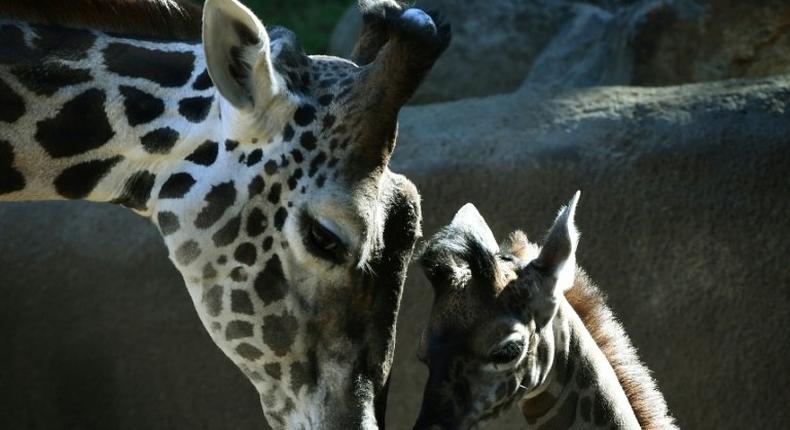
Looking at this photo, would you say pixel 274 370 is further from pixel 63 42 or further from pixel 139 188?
pixel 63 42

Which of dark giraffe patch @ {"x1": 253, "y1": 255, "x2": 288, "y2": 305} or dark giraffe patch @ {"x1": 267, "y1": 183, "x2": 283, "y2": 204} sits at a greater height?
dark giraffe patch @ {"x1": 267, "y1": 183, "x2": 283, "y2": 204}

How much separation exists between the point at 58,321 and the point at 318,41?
4528mm

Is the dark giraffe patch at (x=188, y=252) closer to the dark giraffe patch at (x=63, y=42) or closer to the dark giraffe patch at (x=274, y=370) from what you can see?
the dark giraffe patch at (x=274, y=370)

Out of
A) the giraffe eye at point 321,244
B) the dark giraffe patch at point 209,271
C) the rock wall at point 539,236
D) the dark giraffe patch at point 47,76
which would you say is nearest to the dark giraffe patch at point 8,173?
the dark giraffe patch at point 47,76

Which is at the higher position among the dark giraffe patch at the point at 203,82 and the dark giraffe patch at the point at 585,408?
the dark giraffe patch at the point at 203,82

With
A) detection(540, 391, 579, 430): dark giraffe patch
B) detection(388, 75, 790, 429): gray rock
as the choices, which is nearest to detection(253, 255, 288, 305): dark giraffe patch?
detection(540, 391, 579, 430): dark giraffe patch

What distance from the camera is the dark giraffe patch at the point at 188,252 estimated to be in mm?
4055

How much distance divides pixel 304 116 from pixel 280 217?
354mm

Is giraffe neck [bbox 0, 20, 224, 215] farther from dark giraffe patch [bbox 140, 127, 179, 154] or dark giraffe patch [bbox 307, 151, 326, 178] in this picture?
dark giraffe patch [bbox 307, 151, 326, 178]

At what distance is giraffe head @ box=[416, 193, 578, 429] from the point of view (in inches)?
172

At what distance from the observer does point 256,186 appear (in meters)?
3.98

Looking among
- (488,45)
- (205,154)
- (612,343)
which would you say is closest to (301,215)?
(205,154)

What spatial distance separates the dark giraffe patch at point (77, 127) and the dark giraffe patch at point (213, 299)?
24.7 inches

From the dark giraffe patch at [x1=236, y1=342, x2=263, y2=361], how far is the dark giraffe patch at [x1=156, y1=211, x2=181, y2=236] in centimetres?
47
